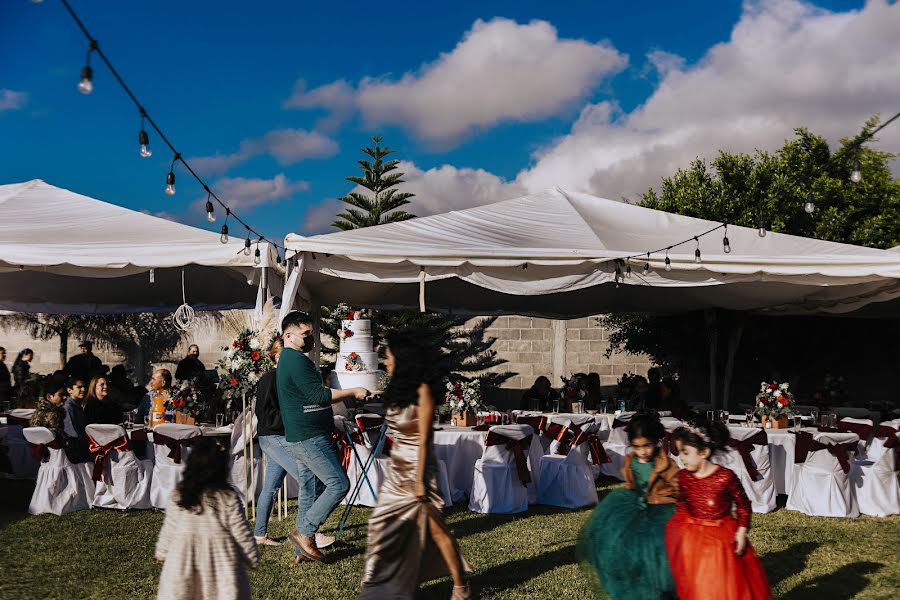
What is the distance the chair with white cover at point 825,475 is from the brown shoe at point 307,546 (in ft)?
14.4

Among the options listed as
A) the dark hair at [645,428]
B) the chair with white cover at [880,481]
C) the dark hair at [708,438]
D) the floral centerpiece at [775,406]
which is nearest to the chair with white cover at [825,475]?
the chair with white cover at [880,481]

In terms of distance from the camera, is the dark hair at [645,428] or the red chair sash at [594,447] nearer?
the dark hair at [645,428]

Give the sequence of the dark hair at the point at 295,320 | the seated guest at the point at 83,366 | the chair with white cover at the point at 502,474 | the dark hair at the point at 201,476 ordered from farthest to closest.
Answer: the seated guest at the point at 83,366 → the chair with white cover at the point at 502,474 → the dark hair at the point at 295,320 → the dark hair at the point at 201,476

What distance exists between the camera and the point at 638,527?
3.96 m

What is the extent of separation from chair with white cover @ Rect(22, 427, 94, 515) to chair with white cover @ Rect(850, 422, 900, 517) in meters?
6.76

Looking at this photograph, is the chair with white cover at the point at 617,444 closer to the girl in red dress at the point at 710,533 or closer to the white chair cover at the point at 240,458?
the white chair cover at the point at 240,458

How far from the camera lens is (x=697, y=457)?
3777mm

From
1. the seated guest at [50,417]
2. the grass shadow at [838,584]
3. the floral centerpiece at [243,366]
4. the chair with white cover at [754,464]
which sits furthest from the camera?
the chair with white cover at [754,464]

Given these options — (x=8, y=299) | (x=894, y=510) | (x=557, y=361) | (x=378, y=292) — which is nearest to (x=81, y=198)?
(x=8, y=299)

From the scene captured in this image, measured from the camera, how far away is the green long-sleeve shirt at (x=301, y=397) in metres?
4.97

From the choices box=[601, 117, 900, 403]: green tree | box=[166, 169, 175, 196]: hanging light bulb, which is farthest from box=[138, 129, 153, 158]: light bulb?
box=[601, 117, 900, 403]: green tree

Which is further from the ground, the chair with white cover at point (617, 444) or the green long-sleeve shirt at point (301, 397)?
the green long-sleeve shirt at point (301, 397)

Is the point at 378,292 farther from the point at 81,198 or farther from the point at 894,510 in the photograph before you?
the point at 894,510

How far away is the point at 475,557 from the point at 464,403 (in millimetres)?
2448
